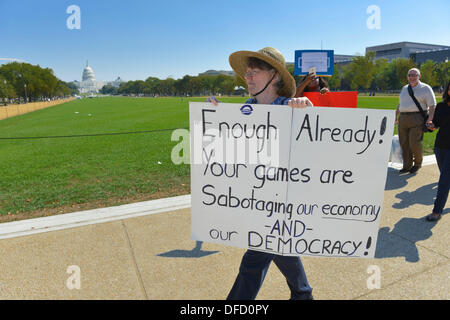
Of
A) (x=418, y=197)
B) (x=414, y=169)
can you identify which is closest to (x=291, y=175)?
(x=418, y=197)

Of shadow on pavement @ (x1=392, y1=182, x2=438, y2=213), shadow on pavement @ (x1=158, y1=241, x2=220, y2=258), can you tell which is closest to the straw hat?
shadow on pavement @ (x1=158, y1=241, x2=220, y2=258)

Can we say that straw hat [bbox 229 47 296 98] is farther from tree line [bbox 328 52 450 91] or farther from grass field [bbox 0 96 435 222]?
tree line [bbox 328 52 450 91]

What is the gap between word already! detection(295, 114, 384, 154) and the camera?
1.97 m

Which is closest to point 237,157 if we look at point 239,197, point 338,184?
point 239,197

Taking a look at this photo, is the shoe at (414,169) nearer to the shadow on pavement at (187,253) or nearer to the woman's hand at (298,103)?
the shadow on pavement at (187,253)

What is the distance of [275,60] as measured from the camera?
2.11 meters

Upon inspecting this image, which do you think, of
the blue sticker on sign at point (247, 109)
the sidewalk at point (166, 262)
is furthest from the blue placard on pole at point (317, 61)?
the blue sticker on sign at point (247, 109)

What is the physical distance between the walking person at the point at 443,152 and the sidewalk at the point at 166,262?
215 millimetres

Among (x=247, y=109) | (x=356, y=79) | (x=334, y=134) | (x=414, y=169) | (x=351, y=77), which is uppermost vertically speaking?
(x=351, y=77)

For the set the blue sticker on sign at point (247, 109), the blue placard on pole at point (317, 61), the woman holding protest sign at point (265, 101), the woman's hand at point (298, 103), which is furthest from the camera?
the blue placard on pole at point (317, 61)

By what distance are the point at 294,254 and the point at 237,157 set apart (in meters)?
0.80

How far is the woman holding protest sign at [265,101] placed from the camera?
2.15 meters

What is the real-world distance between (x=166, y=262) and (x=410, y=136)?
5173 millimetres
